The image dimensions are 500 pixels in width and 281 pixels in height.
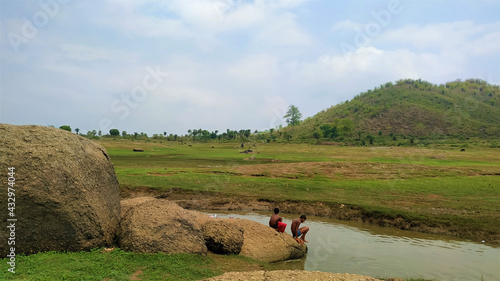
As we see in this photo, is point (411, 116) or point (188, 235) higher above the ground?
point (411, 116)

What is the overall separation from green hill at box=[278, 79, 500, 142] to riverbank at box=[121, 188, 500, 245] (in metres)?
91.2

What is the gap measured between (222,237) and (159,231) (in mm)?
2398

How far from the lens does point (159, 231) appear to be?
11375mm

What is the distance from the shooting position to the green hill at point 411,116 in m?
122

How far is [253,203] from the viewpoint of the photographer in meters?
24.8

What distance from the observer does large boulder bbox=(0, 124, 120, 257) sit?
9.64 meters

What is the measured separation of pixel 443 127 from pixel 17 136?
467ft

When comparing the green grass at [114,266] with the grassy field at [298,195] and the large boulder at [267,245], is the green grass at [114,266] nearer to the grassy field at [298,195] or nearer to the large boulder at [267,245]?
the grassy field at [298,195]

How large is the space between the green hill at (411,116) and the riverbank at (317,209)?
9122 centimetres

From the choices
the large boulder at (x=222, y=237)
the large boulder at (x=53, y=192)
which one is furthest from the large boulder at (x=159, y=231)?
the large boulder at (x=53, y=192)

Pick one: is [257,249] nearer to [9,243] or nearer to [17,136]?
[9,243]

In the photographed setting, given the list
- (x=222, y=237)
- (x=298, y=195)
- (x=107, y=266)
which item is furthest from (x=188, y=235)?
(x=298, y=195)

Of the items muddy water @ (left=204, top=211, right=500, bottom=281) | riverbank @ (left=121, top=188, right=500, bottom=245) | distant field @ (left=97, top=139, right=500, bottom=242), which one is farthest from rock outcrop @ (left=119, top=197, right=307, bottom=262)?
distant field @ (left=97, top=139, right=500, bottom=242)

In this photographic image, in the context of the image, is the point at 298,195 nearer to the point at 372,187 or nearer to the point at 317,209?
the point at 317,209
